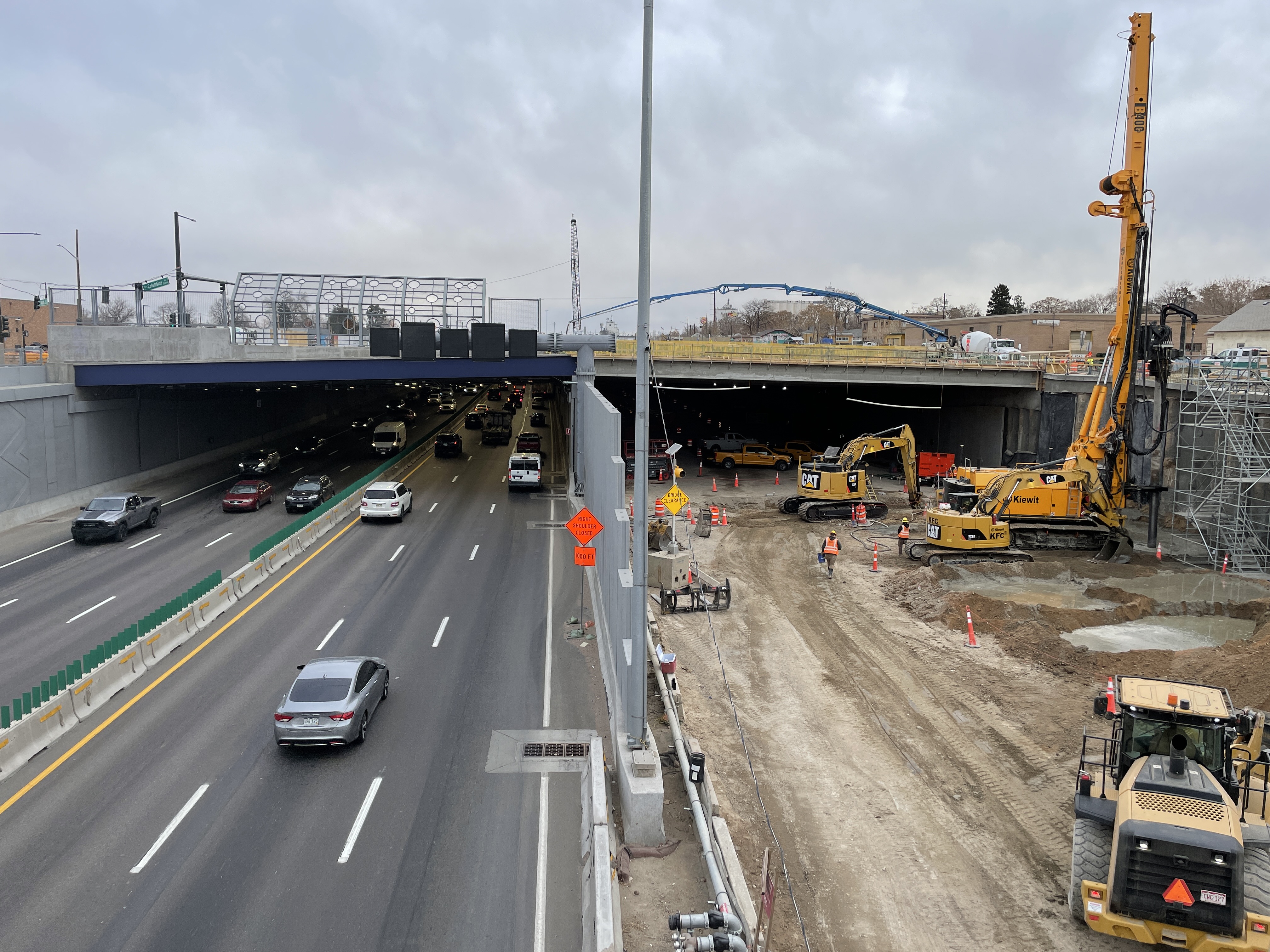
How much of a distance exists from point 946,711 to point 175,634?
1774cm

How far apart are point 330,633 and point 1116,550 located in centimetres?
2743

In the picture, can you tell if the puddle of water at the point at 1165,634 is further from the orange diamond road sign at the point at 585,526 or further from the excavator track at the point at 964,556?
the orange diamond road sign at the point at 585,526

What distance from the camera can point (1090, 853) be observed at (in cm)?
1000

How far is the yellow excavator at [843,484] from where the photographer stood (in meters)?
37.1

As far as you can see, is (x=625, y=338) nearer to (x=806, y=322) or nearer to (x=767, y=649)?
(x=767, y=649)

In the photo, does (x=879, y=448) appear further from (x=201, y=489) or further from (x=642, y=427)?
(x=201, y=489)

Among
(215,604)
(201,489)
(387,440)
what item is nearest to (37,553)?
(215,604)

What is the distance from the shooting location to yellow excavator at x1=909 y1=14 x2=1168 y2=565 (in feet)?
95.9

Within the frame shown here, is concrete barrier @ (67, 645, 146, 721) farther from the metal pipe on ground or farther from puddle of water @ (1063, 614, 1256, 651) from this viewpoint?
puddle of water @ (1063, 614, 1256, 651)

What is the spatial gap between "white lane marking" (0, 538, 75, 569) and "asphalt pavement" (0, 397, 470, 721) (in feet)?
0.15

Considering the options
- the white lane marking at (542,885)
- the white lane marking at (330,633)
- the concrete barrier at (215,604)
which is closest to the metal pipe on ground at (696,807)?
the white lane marking at (542,885)

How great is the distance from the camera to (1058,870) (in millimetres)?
11828

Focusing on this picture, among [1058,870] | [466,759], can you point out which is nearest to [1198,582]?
[1058,870]

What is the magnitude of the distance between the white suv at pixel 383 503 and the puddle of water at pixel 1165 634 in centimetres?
2453
